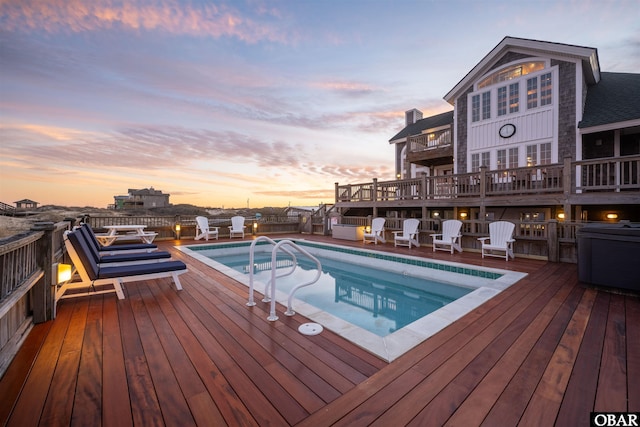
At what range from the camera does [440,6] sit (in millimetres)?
9102

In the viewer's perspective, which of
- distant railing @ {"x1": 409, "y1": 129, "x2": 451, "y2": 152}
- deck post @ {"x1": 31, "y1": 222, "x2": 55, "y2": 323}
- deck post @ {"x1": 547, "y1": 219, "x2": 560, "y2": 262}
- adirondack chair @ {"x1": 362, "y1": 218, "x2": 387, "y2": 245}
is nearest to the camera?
deck post @ {"x1": 31, "y1": 222, "x2": 55, "y2": 323}

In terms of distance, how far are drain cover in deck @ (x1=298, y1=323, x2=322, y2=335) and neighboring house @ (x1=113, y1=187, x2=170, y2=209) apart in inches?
1597

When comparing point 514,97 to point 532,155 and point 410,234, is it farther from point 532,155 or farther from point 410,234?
point 410,234

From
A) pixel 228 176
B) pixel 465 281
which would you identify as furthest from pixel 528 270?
pixel 228 176

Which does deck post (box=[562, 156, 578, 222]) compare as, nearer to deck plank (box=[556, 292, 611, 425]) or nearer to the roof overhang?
the roof overhang

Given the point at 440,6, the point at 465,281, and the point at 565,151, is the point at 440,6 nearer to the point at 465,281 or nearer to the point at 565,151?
the point at 565,151

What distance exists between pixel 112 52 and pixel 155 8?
230 cm

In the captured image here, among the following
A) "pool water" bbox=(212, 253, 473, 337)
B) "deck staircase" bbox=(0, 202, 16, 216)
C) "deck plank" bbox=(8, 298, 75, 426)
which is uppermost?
"deck staircase" bbox=(0, 202, 16, 216)

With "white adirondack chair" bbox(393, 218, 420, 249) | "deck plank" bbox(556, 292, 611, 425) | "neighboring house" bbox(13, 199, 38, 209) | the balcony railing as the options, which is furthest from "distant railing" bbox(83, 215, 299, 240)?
"neighboring house" bbox(13, 199, 38, 209)

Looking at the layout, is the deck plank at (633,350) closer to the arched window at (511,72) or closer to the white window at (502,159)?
the white window at (502,159)

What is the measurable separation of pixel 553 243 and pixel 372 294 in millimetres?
4721

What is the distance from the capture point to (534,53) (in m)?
10.1

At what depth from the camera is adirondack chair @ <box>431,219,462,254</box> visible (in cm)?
762

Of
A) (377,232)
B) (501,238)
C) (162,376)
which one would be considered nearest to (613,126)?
(501,238)
